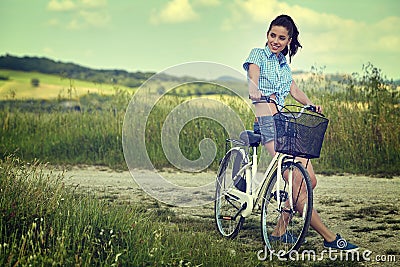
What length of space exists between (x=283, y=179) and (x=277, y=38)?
44.1 inches

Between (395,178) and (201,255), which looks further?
→ (395,178)

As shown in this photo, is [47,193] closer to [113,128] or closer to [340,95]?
[113,128]

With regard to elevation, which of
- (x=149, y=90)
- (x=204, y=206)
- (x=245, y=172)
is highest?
(x=149, y=90)

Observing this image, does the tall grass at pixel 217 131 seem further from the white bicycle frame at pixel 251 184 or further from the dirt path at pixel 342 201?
the white bicycle frame at pixel 251 184

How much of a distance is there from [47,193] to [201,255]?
136 centimetres

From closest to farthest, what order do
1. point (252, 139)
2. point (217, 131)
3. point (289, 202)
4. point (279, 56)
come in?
point (289, 202)
point (252, 139)
point (279, 56)
point (217, 131)

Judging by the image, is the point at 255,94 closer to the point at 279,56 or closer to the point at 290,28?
the point at 279,56

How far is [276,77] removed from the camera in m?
5.25

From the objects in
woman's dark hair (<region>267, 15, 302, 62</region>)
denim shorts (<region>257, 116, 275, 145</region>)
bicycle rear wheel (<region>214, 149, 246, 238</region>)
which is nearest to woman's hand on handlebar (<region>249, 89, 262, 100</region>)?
denim shorts (<region>257, 116, 275, 145</region>)

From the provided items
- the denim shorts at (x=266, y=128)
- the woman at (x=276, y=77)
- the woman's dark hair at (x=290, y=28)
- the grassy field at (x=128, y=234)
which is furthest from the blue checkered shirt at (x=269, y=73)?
the grassy field at (x=128, y=234)

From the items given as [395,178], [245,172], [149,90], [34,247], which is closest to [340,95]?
[395,178]

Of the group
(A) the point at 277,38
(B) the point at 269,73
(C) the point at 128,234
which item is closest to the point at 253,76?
(B) the point at 269,73

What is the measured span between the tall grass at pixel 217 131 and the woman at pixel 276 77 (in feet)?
11.3

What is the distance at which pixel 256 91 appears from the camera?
16.3ft
